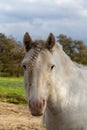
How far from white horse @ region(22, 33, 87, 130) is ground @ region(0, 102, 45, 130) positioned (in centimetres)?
420

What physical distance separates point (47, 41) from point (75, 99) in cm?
83

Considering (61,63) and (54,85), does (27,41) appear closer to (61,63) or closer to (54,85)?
(61,63)

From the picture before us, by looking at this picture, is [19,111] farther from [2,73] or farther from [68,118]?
[2,73]

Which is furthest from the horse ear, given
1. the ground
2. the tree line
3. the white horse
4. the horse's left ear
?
the tree line

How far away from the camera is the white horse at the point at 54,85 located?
396 cm

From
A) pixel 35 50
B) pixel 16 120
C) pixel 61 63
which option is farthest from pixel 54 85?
pixel 16 120

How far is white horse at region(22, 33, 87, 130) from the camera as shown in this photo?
13.0 feet

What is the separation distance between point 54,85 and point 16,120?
698cm

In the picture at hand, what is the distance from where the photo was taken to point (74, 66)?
473 cm

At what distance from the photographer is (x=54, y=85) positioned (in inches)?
165

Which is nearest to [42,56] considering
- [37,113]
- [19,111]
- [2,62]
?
[37,113]

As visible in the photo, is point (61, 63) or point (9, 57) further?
point (9, 57)

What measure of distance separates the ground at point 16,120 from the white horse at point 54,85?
4.20 m

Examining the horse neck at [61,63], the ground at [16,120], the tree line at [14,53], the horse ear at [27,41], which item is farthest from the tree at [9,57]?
the horse ear at [27,41]
